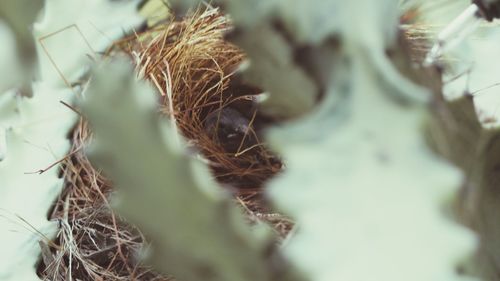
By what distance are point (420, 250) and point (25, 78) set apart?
71cm

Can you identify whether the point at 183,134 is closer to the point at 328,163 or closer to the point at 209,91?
the point at 209,91

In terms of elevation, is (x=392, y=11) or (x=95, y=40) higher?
(x=95, y=40)

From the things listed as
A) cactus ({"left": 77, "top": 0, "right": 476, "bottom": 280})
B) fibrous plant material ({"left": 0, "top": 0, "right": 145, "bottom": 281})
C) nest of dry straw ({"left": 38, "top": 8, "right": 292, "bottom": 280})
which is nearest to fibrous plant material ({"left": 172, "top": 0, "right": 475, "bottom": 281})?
cactus ({"left": 77, "top": 0, "right": 476, "bottom": 280})

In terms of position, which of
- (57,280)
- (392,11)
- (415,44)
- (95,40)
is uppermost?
(415,44)

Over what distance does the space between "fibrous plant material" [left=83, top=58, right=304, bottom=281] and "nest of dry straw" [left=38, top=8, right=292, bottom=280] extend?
0.47 meters

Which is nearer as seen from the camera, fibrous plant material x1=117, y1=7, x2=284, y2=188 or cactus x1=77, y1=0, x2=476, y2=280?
cactus x1=77, y1=0, x2=476, y2=280

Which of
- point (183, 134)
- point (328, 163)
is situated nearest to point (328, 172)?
point (328, 163)

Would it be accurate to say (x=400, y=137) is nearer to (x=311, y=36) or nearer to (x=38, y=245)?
(x=311, y=36)

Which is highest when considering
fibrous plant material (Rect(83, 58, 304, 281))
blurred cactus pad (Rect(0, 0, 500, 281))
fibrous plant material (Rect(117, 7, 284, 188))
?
fibrous plant material (Rect(117, 7, 284, 188))

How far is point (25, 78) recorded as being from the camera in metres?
1.05

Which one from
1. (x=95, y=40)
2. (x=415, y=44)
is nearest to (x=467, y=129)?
(x=415, y=44)

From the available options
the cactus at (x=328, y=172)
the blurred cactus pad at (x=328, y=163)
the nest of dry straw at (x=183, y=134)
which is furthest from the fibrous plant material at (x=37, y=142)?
the cactus at (x=328, y=172)

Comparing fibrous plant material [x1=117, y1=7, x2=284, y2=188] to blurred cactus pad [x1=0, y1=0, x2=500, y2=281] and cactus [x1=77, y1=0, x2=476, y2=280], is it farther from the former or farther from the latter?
cactus [x1=77, y1=0, x2=476, y2=280]

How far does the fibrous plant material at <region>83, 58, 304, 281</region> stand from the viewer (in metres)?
0.44
